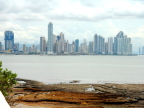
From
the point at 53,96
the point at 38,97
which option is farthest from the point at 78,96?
the point at 38,97

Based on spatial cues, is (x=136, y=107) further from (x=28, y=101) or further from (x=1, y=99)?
(x=1, y=99)

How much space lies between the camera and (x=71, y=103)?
24.7 metres

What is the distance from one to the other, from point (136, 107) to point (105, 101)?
10.8 feet

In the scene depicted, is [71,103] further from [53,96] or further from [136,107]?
[136,107]

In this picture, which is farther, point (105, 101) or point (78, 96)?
point (78, 96)

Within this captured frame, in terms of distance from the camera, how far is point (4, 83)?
18219mm

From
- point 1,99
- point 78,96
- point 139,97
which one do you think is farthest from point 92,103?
point 1,99

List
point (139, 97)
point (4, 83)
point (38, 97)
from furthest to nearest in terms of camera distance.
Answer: point (139, 97)
point (38, 97)
point (4, 83)

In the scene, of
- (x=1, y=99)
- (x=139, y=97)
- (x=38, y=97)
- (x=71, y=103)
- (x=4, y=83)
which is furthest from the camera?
(x=139, y=97)

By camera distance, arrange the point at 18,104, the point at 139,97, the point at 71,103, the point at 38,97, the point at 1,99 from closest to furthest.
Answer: the point at 1,99 → the point at 18,104 → the point at 71,103 → the point at 38,97 → the point at 139,97

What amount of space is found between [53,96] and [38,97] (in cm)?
177

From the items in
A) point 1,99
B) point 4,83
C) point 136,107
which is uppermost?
point 1,99

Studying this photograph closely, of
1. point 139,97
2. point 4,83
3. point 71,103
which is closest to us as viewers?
point 4,83

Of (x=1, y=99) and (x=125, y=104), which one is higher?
(x=1, y=99)
